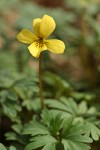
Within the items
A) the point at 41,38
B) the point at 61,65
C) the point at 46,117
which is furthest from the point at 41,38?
the point at 61,65

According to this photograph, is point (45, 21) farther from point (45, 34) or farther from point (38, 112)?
point (38, 112)

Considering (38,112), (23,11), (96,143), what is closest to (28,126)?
(38,112)

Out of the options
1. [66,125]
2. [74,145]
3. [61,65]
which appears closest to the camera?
[74,145]

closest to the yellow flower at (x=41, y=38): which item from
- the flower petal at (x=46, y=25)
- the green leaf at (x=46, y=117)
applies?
the flower petal at (x=46, y=25)

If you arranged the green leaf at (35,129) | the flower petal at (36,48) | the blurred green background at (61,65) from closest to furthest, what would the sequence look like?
the flower petal at (36,48) → the green leaf at (35,129) → the blurred green background at (61,65)

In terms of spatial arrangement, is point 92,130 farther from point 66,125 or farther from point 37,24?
point 37,24

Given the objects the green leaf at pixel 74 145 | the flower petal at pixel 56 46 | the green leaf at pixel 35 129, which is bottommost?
the green leaf at pixel 35 129

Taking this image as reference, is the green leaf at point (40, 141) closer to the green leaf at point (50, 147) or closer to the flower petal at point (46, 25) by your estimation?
the green leaf at point (50, 147)
